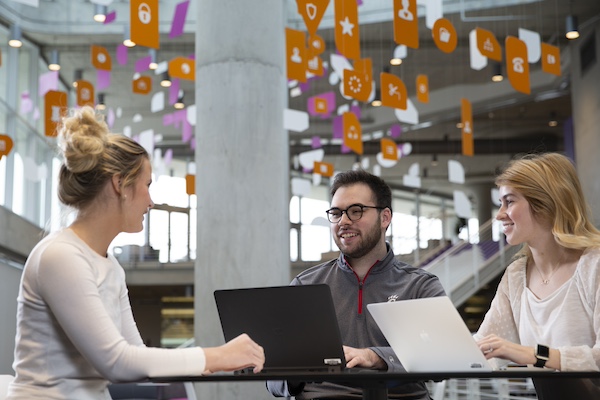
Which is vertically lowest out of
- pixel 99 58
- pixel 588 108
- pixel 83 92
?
pixel 83 92

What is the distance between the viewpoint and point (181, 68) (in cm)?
732

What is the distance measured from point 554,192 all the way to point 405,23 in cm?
364

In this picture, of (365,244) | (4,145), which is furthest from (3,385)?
(4,145)

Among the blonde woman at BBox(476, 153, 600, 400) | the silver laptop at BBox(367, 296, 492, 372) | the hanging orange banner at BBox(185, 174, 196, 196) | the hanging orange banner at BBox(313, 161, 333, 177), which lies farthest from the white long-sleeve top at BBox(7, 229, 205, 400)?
the hanging orange banner at BBox(313, 161, 333, 177)

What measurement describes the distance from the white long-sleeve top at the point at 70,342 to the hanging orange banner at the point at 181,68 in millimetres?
5392

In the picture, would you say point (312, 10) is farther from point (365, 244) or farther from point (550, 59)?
point (365, 244)

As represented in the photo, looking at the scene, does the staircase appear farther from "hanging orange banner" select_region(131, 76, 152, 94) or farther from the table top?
the table top

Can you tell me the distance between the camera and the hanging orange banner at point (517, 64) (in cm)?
670

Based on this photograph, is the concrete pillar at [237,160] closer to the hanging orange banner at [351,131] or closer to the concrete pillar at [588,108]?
the hanging orange banner at [351,131]

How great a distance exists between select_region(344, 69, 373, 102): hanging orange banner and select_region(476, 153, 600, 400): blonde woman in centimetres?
424

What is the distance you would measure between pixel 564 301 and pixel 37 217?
44.9 ft

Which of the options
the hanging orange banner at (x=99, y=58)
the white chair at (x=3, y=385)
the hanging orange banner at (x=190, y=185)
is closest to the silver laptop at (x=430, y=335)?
the white chair at (x=3, y=385)

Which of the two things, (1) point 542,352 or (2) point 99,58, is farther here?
(2) point 99,58

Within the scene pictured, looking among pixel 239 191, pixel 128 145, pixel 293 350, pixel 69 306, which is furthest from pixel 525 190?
pixel 239 191
